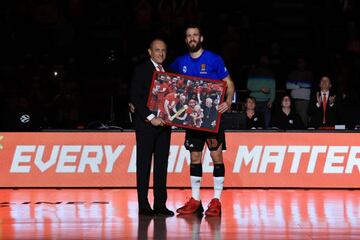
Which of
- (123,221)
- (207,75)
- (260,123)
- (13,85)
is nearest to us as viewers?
(123,221)

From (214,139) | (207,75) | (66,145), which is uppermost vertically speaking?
(207,75)

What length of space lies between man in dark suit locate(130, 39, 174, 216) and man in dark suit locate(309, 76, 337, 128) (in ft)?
21.8

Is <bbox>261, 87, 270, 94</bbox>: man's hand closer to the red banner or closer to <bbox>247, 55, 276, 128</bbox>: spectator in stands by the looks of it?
<bbox>247, 55, 276, 128</bbox>: spectator in stands

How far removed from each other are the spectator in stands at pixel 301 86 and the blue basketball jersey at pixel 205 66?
7743mm

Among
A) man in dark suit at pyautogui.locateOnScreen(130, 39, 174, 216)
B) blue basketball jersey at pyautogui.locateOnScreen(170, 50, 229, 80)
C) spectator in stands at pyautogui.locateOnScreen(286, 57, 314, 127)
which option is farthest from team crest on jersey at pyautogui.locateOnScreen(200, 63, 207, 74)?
spectator in stands at pyautogui.locateOnScreen(286, 57, 314, 127)

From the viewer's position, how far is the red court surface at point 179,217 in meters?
10.1

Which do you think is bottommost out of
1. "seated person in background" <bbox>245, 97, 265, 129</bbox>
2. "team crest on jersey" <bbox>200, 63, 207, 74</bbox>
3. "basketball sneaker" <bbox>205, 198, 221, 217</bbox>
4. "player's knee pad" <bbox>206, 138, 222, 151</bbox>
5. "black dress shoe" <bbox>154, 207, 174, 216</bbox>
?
"black dress shoe" <bbox>154, 207, 174, 216</bbox>

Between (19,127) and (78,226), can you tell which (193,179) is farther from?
(19,127)

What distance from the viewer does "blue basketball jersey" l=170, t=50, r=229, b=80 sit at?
12.1 meters

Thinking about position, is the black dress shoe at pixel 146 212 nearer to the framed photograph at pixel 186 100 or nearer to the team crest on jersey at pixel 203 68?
the framed photograph at pixel 186 100

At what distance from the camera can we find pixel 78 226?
10.8m

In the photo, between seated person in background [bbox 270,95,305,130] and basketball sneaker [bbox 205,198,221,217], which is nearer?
basketball sneaker [bbox 205,198,221,217]

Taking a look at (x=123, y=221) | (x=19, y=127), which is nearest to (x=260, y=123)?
(x=19, y=127)

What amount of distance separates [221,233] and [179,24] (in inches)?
484
